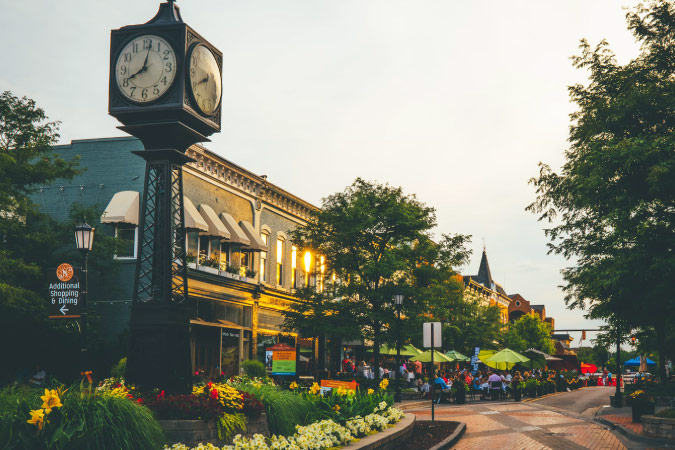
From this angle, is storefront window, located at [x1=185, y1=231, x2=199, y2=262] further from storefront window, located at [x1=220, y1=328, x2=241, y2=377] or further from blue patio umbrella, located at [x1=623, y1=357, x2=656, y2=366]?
blue patio umbrella, located at [x1=623, y1=357, x2=656, y2=366]

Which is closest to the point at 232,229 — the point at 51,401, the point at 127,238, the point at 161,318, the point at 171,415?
the point at 127,238

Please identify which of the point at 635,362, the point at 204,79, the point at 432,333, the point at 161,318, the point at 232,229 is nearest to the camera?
the point at 161,318

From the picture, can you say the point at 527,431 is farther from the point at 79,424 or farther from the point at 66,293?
the point at 79,424

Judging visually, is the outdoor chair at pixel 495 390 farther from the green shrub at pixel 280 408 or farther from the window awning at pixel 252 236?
the green shrub at pixel 280 408

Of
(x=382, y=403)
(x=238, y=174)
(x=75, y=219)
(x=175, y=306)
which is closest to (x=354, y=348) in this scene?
(x=238, y=174)

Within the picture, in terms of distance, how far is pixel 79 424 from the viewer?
7.23 m

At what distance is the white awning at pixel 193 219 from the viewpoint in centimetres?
2850

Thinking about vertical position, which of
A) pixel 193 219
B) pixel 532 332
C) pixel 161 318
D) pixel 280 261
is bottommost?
pixel 161 318

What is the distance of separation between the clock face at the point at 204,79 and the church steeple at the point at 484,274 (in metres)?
120

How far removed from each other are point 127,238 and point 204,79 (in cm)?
1905

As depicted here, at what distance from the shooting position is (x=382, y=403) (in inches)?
591

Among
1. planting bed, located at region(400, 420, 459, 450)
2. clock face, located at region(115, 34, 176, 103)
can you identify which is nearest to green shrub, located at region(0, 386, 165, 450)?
clock face, located at region(115, 34, 176, 103)

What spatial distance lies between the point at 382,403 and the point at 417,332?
1944cm

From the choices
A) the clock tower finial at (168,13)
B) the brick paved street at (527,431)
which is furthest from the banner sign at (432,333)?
the clock tower finial at (168,13)
